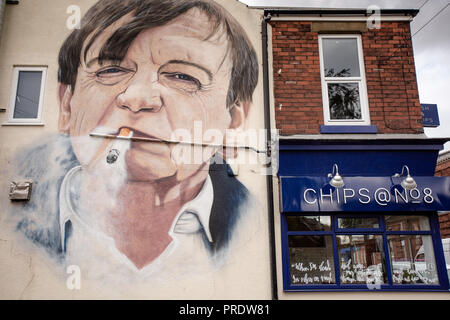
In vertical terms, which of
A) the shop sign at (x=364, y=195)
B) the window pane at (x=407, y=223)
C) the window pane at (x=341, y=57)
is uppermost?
the window pane at (x=341, y=57)

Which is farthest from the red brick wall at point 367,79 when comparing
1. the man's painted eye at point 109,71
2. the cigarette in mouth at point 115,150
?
the man's painted eye at point 109,71

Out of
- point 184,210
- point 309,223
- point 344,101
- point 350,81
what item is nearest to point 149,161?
point 184,210

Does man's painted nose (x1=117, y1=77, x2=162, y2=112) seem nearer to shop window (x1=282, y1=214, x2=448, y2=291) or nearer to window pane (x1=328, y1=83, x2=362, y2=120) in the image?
shop window (x1=282, y1=214, x2=448, y2=291)

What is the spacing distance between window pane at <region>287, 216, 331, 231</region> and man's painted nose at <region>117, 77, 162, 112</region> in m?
3.19

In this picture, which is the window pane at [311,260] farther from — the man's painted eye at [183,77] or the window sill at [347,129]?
the man's painted eye at [183,77]

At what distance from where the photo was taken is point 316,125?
23.4 feet

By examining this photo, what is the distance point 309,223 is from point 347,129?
189cm

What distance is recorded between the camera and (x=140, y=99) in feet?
23.1

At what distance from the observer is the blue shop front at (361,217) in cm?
652

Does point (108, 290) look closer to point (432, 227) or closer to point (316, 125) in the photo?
point (316, 125)

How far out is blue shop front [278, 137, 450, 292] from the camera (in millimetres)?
6520

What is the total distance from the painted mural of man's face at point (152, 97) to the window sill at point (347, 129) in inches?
63.1
